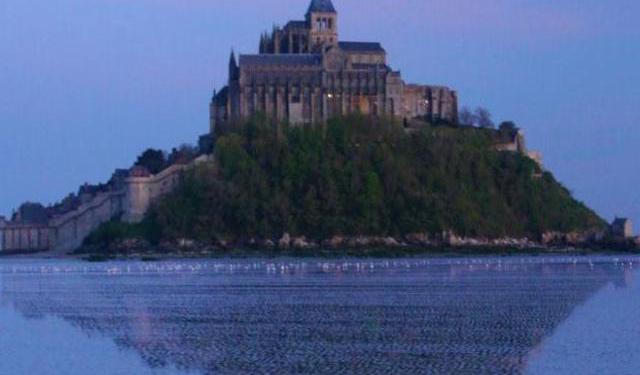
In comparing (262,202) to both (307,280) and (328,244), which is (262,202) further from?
(307,280)

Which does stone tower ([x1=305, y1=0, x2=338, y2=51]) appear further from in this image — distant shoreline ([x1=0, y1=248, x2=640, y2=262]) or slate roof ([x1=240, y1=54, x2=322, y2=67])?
distant shoreline ([x1=0, y1=248, x2=640, y2=262])

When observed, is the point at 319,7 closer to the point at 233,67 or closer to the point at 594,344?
the point at 233,67

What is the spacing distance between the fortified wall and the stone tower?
12.9 m

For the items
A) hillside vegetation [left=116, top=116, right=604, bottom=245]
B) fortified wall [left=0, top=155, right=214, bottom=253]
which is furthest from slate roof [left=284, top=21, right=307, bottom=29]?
fortified wall [left=0, top=155, right=214, bottom=253]

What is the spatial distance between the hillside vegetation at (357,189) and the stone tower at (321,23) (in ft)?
24.9

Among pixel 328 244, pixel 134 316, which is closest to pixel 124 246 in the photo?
pixel 328 244

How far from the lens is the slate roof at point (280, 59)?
11931cm

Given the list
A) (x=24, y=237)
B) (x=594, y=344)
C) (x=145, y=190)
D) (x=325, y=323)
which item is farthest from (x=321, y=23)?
(x=594, y=344)

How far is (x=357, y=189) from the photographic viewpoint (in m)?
119

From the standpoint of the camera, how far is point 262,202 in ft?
382

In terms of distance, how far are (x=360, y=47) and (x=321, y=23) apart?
3.43 meters

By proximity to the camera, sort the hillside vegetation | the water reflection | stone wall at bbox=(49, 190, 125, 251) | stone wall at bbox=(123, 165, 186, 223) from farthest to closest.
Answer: stone wall at bbox=(49, 190, 125, 251), the hillside vegetation, stone wall at bbox=(123, 165, 186, 223), the water reflection

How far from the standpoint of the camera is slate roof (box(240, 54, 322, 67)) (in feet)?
391

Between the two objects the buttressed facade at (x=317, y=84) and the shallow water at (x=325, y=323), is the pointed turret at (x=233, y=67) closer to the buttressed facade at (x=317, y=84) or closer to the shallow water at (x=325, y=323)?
the buttressed facade at (x=317, y=84)
